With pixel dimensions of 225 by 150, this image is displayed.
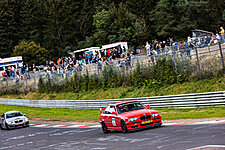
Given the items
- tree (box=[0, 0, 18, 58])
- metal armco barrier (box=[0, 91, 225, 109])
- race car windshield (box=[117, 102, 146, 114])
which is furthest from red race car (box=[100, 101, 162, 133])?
tree (box=[0, 0, 18, 58])

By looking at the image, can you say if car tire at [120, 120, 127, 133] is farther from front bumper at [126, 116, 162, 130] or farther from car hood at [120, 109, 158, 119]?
car hood at [120, 109, 158, 119]

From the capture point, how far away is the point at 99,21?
7962 cm

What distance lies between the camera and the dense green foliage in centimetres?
6912

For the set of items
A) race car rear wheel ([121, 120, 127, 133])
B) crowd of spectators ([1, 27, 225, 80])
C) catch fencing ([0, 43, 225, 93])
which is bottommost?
race car rear wheel ([121, 120, 127, 133])

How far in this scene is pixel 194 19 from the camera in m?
69.4

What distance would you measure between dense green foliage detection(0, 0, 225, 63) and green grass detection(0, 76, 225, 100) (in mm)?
29887

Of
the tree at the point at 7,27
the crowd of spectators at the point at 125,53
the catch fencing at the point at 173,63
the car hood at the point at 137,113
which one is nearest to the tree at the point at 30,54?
the tree at the point at 7,27

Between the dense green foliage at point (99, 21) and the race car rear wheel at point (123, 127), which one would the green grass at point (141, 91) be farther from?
the dense green foliage at point (99, 21)

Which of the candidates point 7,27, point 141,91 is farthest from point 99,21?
point 141,91

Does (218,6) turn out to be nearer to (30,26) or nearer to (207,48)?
(30,26)

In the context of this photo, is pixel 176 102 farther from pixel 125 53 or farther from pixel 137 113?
pixel 125 53

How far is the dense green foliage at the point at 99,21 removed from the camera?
69125mm

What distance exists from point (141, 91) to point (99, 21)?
5055cm

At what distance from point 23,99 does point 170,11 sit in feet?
116
